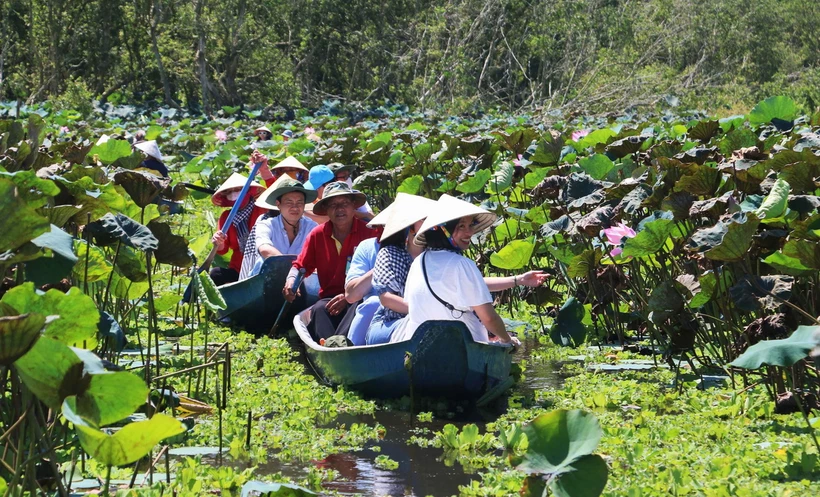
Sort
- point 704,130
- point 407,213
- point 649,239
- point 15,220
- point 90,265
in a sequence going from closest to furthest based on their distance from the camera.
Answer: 1. point 15,220
2. point 90,265
3. point 649,239
4. point 407,213
5. point 704,130

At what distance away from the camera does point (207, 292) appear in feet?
17.2

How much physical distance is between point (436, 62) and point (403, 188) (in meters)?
18.5

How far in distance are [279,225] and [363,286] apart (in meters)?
2.17

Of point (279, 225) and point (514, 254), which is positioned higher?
point (514, 254)

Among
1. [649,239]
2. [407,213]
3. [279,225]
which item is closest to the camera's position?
[649,239]

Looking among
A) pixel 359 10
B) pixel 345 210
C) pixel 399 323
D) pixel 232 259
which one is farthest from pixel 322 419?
pixel 359 10

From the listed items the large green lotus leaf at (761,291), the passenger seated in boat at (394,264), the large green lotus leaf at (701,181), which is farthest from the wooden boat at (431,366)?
the large green lotus leaf at (761,291)

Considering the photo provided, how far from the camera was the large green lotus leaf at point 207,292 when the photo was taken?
5.14m

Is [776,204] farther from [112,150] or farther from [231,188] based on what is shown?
[112,150]

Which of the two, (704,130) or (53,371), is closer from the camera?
(53,371)

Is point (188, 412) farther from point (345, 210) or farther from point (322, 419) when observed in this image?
point (345, 210)

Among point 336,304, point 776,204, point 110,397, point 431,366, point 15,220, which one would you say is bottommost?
A: point 336,304

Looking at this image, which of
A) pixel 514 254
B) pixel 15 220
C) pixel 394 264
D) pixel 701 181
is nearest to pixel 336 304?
pixel 394 264

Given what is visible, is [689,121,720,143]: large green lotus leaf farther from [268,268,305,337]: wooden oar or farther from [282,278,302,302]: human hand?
[282,278,302,302]: human hand
